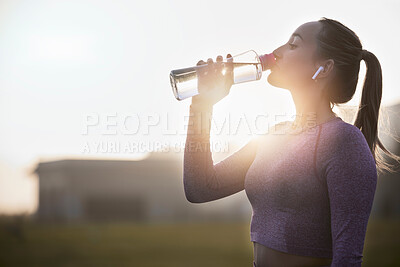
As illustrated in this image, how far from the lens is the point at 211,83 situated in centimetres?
199

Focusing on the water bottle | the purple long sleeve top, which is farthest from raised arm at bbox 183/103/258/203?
the water bottle

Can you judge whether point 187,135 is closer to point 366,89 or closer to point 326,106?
point 326,106

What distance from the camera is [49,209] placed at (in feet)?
122

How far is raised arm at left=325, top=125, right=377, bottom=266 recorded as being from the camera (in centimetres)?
150

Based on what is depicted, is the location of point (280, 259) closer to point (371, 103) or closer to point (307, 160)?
point (307, 160)

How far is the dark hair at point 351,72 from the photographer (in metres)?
1.87

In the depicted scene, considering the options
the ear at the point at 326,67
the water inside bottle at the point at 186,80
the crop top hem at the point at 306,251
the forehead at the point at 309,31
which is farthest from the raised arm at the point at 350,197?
the water inside bottle at the point at 186,80

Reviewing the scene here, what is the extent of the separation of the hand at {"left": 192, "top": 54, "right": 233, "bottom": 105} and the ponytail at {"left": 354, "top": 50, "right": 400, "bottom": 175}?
0.64 metres

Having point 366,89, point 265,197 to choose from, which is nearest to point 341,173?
point 265,197

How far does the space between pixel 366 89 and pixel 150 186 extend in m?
31.3

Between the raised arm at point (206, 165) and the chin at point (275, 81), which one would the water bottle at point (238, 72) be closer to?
the chin at point (275, 81)

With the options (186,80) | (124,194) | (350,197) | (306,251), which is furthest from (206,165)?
(124,194)

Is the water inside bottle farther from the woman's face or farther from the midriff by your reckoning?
the midriff

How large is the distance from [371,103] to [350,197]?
25.5 inches
